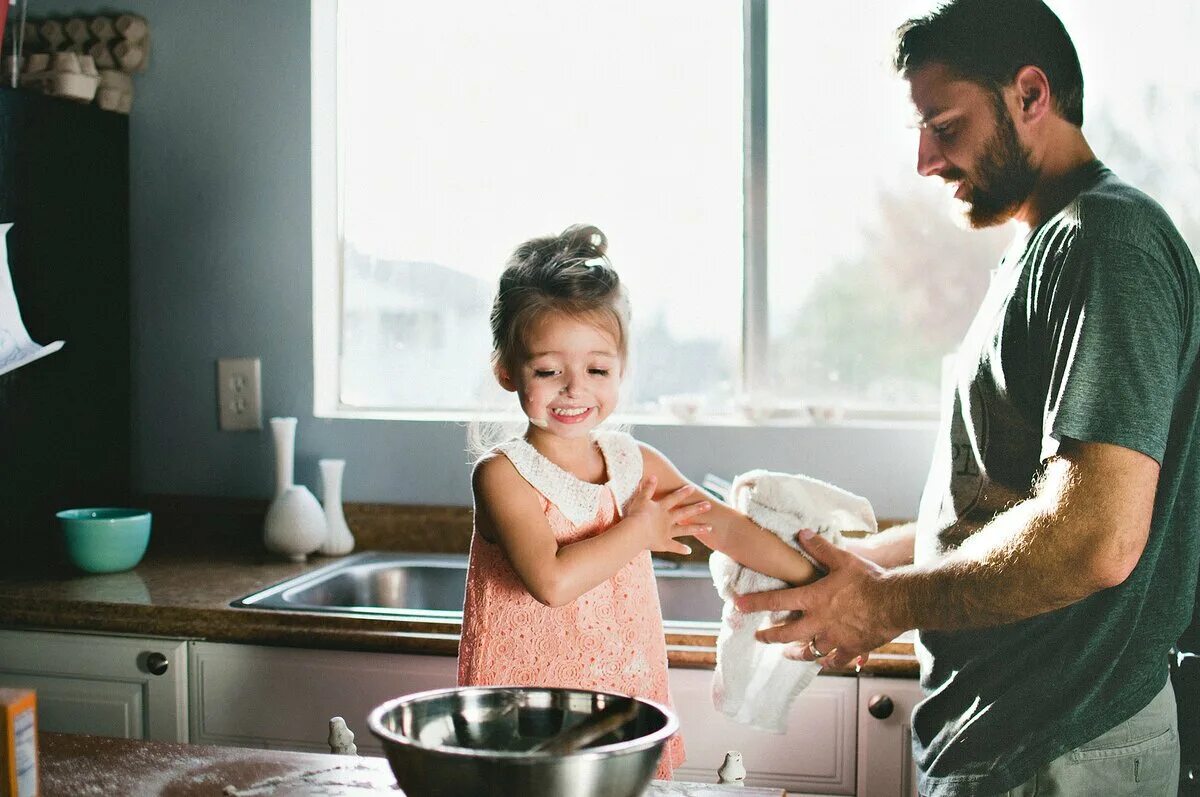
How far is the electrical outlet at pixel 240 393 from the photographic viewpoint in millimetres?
2547

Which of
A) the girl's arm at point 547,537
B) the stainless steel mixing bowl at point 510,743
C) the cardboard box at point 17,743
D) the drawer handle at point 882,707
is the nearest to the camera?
the stainless steel mixing bowl at point 510,743

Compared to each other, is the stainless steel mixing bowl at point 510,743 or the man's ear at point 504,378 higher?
the man's ear at point 504,378

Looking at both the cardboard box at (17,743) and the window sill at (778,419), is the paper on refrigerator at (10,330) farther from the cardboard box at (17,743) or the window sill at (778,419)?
the cardboard box at (17,743)

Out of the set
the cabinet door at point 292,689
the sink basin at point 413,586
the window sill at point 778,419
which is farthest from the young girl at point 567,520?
the window sill at point 778,419

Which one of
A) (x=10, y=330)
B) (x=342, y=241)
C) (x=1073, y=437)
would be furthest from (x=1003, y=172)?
(x=10, y=330)

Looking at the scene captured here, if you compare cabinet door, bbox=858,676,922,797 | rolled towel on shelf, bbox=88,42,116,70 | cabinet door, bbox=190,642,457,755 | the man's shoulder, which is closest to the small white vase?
cabinet door, bbox=190,642,457,755

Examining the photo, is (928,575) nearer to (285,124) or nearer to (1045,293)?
(1045,293)

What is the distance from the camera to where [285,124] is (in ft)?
8.23

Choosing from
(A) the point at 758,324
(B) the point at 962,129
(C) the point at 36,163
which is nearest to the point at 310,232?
(C) the point at 36,163

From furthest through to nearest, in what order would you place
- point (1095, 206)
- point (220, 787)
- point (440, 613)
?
point (440, 613) < point (1095, 206) < point (220, 787)

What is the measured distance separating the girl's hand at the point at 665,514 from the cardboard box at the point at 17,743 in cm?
74

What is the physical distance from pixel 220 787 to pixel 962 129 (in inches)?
42.4

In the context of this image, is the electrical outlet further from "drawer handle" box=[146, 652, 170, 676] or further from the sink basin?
"drawer handle" box=[146, 652, 170, 676]

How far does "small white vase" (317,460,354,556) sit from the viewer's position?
2.38 metres
